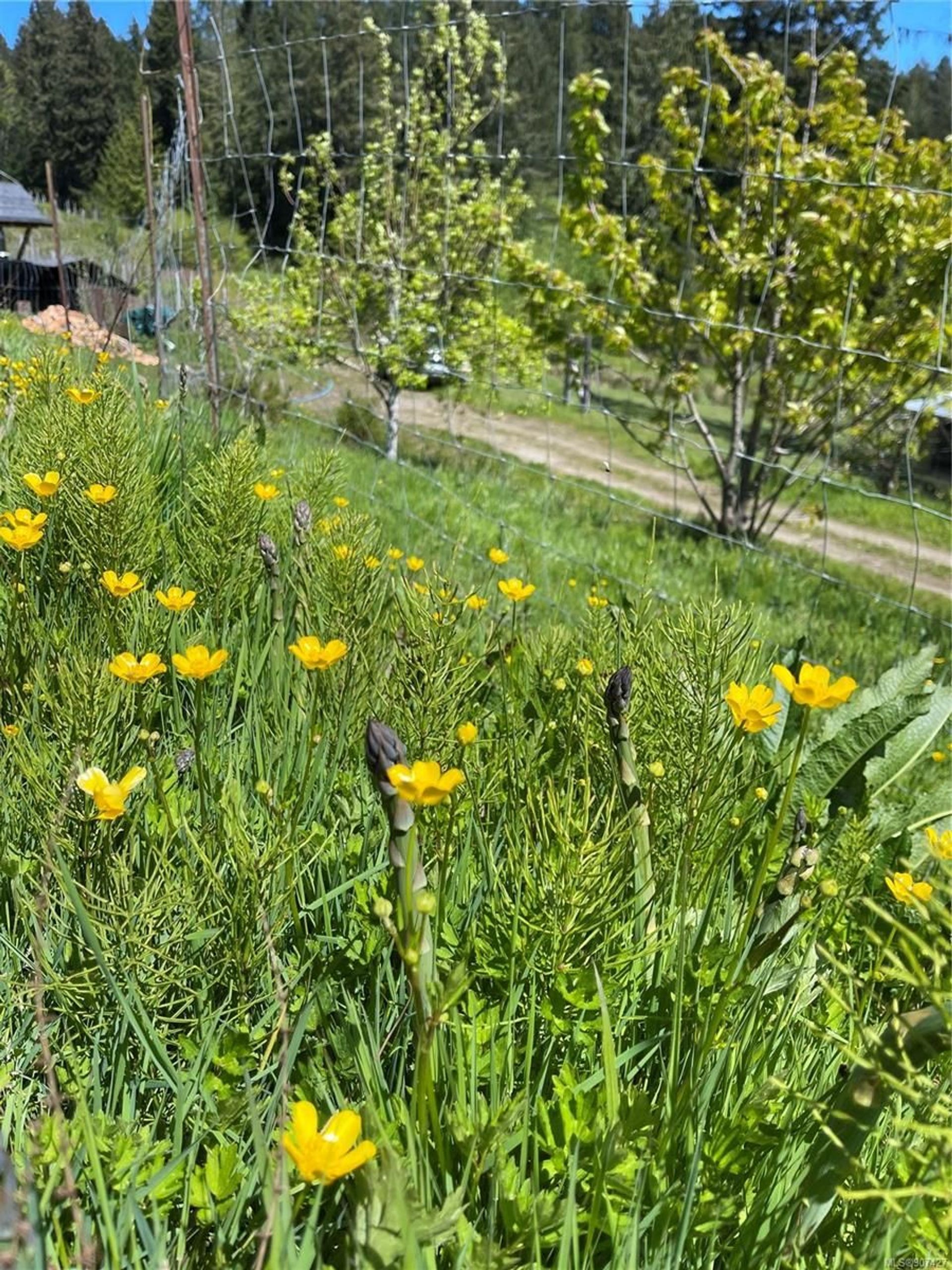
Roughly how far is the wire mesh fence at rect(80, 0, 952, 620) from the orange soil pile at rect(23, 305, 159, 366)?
0.23 metres

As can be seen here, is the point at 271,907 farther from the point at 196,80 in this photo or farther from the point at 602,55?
the point at 602,55

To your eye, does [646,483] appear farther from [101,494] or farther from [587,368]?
[101,494]

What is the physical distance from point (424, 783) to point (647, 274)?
7.82m

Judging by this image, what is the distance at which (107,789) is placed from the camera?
0.98 metres

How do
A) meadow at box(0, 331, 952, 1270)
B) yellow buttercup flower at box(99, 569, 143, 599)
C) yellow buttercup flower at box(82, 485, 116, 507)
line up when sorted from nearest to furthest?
meadow at box(0, 331, 952, 1270)
yellow buttercup flower at box(99, 569, 143, 599)
yellow buttercup flower at box(82, 485, 116, 507)

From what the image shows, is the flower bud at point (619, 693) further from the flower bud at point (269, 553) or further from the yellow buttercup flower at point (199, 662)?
the flower bud at point (269, 553)

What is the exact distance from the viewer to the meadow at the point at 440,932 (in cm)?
79

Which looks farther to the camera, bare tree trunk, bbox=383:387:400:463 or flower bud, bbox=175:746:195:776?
bare tree trunk, bbox=383:387:400:463

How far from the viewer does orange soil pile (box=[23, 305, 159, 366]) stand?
4426 mm

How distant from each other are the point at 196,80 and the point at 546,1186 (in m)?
4.42

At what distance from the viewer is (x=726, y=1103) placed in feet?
3.06

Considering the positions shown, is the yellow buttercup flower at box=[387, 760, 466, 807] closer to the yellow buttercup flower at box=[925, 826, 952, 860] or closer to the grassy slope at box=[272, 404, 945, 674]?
the yellow buttercup flower at box=[925, 826, 952, 860]

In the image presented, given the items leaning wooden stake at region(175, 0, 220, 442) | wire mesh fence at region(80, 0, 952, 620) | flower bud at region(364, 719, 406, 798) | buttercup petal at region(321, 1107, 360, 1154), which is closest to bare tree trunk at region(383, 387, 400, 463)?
wire mesh fence at region(80, 0, 952, 620)

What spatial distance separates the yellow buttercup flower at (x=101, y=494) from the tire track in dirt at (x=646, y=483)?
5.89 meters
